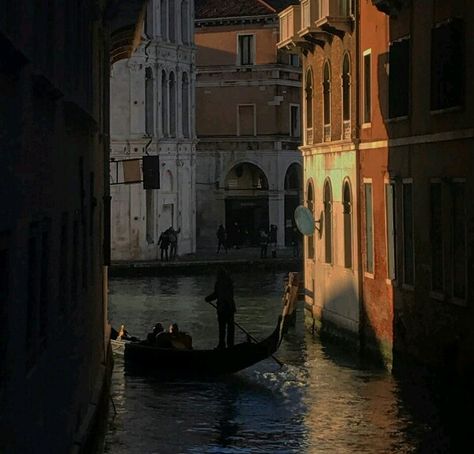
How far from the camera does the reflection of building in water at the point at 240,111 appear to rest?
53281 mm

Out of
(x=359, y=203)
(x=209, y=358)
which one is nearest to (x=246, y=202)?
(x=359, y=203)

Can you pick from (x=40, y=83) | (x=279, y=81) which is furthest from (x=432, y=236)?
(x=279, y=81)

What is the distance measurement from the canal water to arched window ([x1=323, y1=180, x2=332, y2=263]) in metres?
1.56

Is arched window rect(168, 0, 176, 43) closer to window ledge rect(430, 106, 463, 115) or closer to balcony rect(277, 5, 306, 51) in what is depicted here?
balcony rect(277, 5, 306, 51)

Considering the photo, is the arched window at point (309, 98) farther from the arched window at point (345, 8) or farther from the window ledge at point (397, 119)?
the window ledge at point (397, 119)

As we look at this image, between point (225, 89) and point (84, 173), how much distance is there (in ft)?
130

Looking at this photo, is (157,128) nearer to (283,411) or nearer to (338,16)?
(338,16)

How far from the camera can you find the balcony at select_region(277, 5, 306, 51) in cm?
2712

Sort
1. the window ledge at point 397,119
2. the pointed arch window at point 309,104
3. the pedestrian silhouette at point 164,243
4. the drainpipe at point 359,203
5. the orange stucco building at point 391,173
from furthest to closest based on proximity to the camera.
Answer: the pedestrian silhouette at point 164,243 < the pointed arch window at point 309,104 < the drainpipe at point 359,203 < the window ledge at point 397,119 < the orange stucco building at point 391,173

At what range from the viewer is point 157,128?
4544cm

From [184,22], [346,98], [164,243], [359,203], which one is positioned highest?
[184,22]

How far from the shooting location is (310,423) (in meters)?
16.8

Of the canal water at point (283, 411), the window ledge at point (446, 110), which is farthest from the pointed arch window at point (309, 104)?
the window ledge at point (446, 110)

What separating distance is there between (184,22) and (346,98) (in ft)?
78.2
